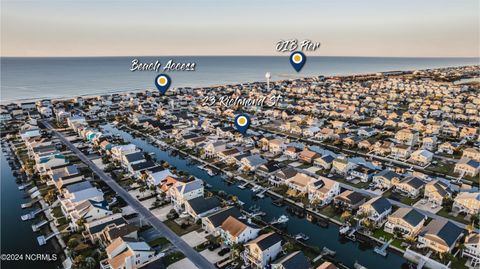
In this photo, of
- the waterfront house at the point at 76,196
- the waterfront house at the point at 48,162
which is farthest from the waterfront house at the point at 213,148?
the waterfront house at the point at 48,162

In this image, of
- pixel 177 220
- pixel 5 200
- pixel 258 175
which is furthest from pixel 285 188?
pixel 5 200

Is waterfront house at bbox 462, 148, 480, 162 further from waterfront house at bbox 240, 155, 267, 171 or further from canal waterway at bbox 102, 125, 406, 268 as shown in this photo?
waterfront house at bbox 240, 155, 267, 171

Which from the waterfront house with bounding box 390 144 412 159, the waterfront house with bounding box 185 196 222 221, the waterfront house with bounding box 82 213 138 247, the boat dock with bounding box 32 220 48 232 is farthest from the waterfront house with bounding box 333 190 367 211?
the boat dock with bounding box 32 220 48 232

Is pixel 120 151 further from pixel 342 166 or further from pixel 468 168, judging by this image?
pixel 468 168

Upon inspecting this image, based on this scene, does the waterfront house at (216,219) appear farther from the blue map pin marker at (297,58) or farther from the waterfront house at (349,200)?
the blue map pin marker at (297,58)

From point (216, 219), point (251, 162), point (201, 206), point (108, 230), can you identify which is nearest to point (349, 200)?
point (216, 219)
